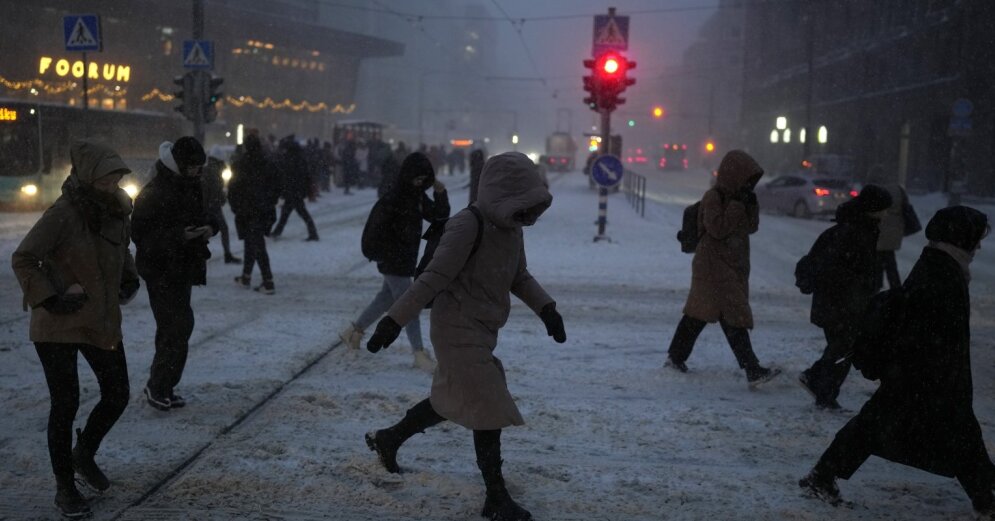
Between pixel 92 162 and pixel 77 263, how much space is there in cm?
46

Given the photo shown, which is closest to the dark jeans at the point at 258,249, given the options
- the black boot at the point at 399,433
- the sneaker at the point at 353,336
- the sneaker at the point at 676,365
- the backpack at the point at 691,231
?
the sneaker at the point at 353,336

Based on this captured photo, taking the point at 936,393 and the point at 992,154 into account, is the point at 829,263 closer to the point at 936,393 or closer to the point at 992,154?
the point at 936,393

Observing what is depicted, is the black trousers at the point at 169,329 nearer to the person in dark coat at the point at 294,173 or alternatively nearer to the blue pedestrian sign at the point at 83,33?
the person in dark coat at the point at 294,173

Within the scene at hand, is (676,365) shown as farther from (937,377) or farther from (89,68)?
(89,68)

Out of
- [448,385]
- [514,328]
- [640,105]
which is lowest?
[514,328]

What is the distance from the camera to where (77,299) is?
157 inches

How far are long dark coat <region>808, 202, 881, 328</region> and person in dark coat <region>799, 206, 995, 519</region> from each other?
1.56 m

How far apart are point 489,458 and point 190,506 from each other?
55.3 inches

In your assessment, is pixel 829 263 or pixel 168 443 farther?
pixel 829 263

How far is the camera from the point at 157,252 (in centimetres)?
534

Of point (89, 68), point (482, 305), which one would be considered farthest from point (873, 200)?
point (89, 68)

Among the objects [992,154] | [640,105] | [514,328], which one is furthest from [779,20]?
[640,105]

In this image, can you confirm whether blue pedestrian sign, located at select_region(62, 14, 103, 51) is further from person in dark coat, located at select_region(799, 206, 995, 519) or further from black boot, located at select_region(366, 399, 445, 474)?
person in dark coat, located at select_region(799, 206, 995, 519)

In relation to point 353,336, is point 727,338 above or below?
above
